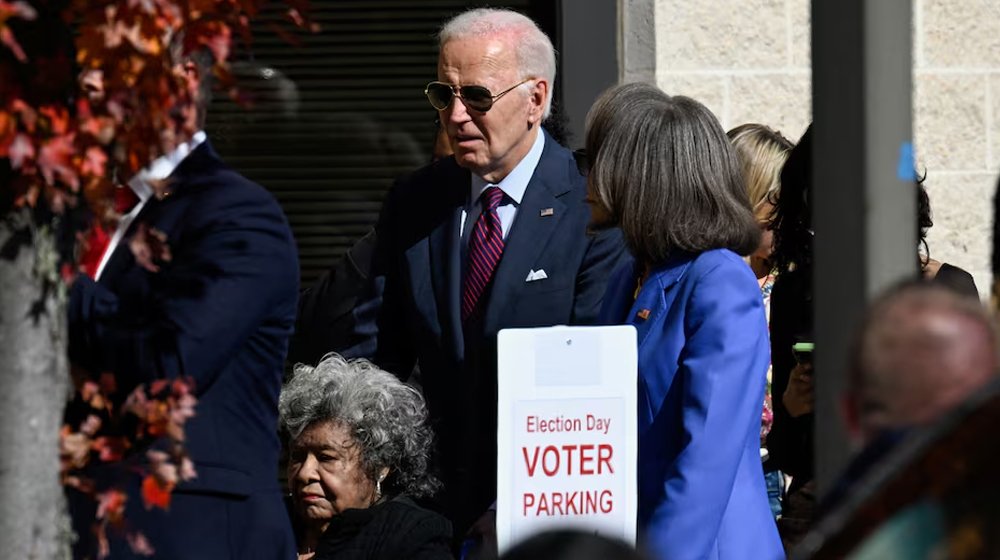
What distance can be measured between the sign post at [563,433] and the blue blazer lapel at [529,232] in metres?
0.55

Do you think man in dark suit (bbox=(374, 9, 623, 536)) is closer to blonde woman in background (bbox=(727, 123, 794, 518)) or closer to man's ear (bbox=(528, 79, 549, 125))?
man's ear (bbox=(528, 79, 549, 125))

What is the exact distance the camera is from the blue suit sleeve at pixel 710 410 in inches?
177

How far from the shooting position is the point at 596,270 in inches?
207

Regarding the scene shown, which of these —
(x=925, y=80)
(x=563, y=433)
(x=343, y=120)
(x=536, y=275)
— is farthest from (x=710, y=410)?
(x=343, y=120)

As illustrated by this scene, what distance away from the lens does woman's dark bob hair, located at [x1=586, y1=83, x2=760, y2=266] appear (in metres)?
4.73

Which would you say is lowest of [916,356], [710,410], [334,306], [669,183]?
[334,306]

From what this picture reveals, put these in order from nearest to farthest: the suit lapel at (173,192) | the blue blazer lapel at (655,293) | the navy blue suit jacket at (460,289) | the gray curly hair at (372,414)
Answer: the suit lapel at (173,192), the blue blazer lapel at (655,293), the navy blue suit jacket at (460,289), the gray curly hair at (372,414)

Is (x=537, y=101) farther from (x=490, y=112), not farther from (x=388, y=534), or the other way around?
(x=388, y=534)

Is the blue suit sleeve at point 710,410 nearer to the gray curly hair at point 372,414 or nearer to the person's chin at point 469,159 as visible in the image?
the person's chin at point 469,159

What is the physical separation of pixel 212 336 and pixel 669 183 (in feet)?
4.79

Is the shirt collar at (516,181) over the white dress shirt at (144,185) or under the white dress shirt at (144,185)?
under

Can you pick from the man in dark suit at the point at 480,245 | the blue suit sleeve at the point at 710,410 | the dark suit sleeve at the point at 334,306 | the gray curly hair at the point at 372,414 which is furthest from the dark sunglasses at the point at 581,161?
the blue suit sleeve at the point at 710,410

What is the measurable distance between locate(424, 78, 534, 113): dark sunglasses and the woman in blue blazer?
613 millimetres

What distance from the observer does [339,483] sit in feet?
18.3
